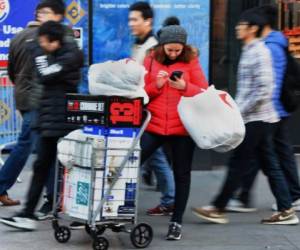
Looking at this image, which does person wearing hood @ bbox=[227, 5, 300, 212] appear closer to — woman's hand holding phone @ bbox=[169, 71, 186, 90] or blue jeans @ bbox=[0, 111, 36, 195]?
woman's hand holding phone @ bbox=[169, 71, 186, 90]

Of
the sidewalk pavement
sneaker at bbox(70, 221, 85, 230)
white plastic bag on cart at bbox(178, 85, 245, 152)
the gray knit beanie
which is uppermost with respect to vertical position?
the gray knit beanie

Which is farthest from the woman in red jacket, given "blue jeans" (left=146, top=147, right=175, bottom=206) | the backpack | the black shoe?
the black shoe

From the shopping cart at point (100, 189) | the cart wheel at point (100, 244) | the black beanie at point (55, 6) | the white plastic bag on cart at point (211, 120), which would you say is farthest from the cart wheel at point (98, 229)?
the black beanie at point (55, 6)

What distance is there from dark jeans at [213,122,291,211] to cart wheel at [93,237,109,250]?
1.29m

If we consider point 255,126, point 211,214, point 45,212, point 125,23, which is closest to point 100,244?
point 45,212

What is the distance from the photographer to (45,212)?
644 centimetres

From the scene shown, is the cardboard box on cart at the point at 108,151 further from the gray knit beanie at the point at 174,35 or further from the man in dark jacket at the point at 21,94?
the man in dark jacket at the point at 21,94

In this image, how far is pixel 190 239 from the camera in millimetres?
5922

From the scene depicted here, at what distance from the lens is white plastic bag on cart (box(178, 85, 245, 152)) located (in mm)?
5664

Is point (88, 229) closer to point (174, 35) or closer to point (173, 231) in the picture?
point (173, 231)

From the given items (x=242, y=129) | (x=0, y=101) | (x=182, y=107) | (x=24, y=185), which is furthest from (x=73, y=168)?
(x=0, y=101)

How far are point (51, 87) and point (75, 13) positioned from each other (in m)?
3.09

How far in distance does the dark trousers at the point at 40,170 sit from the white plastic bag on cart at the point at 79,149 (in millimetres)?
322

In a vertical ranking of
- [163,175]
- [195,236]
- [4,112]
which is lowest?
[195,236]
